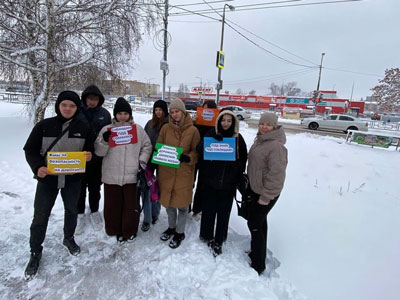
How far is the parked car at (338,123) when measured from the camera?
55.8 feet

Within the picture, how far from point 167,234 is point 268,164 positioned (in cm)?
172

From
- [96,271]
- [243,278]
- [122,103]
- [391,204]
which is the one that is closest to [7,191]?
[96,271]

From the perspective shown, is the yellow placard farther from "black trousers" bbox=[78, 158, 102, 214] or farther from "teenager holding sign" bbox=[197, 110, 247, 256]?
"teenager holding sign" bbox=[197, 110, 247, 256]

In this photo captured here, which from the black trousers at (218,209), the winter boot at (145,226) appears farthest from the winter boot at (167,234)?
the black trousers at (218,209)

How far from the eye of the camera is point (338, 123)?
17938 millimetres

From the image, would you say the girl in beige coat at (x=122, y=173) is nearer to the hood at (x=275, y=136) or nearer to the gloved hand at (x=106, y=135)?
the gloved hand at (x=106, y=135)

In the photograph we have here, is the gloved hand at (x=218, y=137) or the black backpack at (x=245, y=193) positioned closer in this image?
the gloved hand at (x=218, y=137)

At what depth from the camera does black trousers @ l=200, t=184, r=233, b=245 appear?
267 cm

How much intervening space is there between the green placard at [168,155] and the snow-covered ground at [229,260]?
1147mm

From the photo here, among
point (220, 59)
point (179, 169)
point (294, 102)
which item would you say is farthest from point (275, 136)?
point (294, 102)

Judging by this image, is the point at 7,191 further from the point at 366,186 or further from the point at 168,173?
the point at 366,186

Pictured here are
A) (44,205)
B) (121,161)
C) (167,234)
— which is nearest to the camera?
(44,205)

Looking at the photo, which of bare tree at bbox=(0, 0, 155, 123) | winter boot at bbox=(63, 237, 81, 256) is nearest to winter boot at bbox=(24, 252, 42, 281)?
winter boot at bbox=(63, 237, 81, 256)

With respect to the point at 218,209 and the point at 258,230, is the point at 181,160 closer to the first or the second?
the point at 218,209
